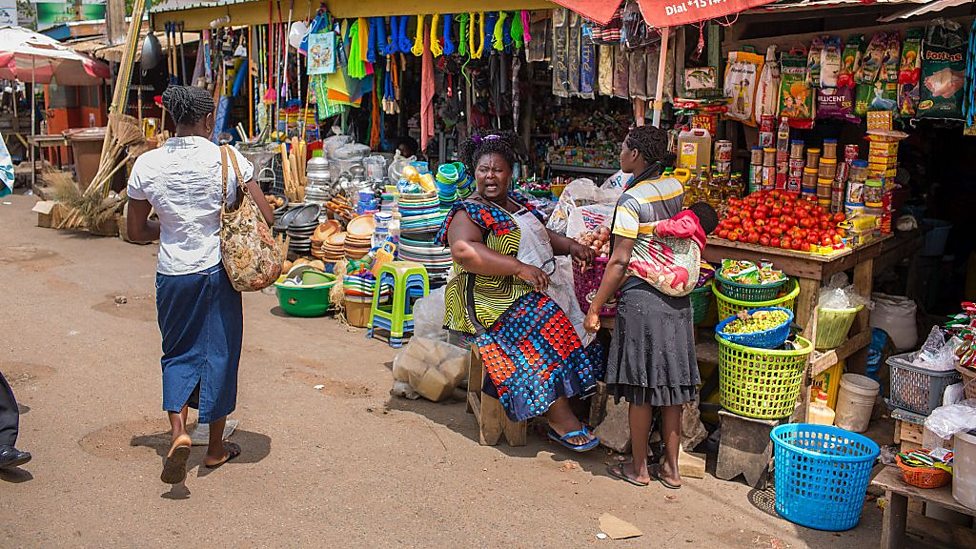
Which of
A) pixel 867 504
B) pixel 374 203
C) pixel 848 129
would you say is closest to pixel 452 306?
pixel 867 504

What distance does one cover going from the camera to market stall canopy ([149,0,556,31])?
28.3 feet

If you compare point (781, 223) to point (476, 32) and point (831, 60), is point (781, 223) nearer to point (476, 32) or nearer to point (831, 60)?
point (831, 60)

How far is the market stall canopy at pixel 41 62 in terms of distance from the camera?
15.8 meters

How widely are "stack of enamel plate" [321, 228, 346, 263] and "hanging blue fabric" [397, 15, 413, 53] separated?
2.24m

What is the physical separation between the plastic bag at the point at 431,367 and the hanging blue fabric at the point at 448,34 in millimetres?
4060

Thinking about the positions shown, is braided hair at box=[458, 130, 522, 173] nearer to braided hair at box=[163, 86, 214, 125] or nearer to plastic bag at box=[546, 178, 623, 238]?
plastic bag at box=[546, 178, 623, 238]

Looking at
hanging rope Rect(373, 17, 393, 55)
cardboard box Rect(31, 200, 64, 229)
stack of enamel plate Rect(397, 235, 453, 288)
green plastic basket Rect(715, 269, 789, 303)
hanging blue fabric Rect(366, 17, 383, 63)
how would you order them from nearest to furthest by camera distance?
1. green plastic basket Rect(715, 269, 789, 303)
2. stack of enamel plate Rect(397, 235, 453, 288)
3. hanging rope Rect(373, 17, 393, 55)
4. hanging blue fabric Rect(366, 17, 383, 63)
5. cardboard box Rect(31, 200, 64, 229)

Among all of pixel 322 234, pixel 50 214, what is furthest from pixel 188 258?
pixel 50 214

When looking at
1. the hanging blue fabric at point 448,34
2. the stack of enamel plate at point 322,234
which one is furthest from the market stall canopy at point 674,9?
the stack of enamel plate at point 322,234

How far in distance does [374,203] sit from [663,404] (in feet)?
18.1

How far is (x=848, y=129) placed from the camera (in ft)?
21.2

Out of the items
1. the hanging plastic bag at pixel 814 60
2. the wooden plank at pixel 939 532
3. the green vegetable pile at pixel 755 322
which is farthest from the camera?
the hanging plastic bag at pixel 814 60

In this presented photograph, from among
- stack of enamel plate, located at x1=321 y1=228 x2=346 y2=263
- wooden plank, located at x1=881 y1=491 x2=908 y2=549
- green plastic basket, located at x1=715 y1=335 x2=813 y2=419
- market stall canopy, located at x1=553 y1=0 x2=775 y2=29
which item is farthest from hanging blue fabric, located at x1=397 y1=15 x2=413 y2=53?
wooden plank, located at x1=881 y1=491 x2=908 y2=549

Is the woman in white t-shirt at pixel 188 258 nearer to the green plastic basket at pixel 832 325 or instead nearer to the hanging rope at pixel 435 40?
the green plastic basket at pixel 832 325
